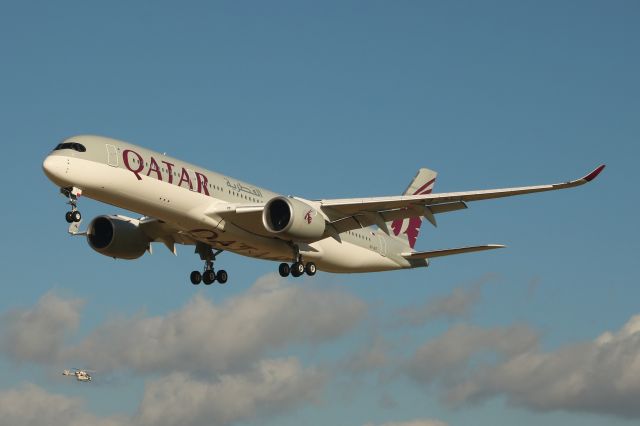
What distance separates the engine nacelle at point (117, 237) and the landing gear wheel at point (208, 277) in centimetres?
294

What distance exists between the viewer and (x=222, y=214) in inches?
1934

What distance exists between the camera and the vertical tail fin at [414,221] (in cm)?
6062

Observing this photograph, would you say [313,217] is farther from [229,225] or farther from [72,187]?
[72,187]

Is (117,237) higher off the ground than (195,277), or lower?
higher

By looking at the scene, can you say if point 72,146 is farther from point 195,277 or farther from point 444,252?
point 444,252

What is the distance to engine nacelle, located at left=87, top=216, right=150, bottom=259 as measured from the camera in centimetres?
5412

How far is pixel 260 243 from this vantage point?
51.4m

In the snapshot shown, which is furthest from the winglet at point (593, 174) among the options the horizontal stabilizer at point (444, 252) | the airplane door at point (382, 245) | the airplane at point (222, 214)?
the airplane door at point (382, 245)

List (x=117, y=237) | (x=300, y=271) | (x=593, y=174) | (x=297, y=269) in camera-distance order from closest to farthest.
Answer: (x=593, y=174) < (x=297, y=269) < (x=300, y=271) < (x=117, y=237)

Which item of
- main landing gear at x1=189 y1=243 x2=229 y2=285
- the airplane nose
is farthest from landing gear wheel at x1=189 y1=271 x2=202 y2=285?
the airplane nose

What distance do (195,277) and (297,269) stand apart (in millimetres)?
5716

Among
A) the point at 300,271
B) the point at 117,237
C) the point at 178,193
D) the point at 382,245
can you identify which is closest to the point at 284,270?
the point at 300,271

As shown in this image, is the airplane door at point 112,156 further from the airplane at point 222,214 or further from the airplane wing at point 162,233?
the airplane wing at point 162,233

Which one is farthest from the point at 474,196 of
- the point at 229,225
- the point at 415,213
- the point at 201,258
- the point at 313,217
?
the point at 201,258
